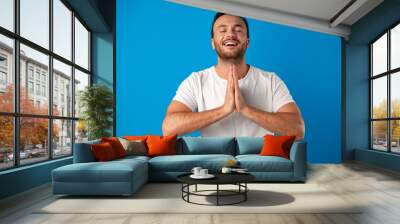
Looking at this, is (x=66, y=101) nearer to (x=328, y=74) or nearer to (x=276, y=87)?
(x=276, y=87)

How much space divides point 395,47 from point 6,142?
23.6 feet

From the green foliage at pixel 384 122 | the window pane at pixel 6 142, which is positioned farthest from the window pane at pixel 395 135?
the window pane at pixel 6 142

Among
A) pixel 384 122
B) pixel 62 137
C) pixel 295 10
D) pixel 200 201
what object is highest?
pixel 295 10

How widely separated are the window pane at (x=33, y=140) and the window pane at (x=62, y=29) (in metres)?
1.35

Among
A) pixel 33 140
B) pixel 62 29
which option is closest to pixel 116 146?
pixel 33 140

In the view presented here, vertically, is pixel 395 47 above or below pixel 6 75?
above

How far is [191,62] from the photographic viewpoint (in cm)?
764

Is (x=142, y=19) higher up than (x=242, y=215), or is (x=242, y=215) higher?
(x=142, y=19)

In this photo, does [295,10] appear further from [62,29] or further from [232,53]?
[62,29]

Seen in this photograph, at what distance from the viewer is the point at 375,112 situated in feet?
28.7

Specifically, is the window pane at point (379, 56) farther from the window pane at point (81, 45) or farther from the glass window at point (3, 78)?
the glass window at point (3, 78)

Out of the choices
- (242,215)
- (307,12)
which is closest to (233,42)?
(307,12)

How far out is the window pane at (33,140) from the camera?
204 inches

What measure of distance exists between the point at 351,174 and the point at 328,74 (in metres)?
2.09
